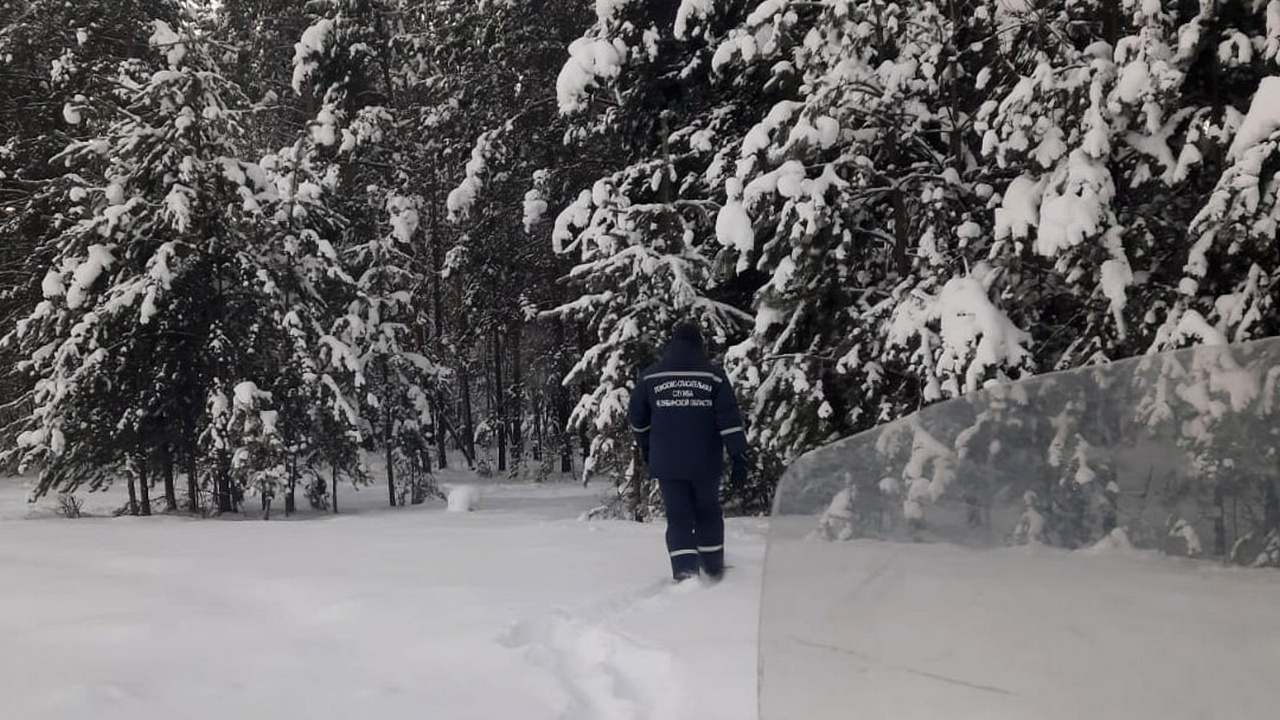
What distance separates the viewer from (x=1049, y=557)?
2.16 metres

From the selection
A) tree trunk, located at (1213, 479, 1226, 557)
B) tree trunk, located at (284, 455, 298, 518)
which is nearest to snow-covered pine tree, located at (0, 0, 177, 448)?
tree trunk, located at (284, 455, 298, 518)

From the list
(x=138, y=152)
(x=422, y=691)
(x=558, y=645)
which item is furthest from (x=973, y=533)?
(x=138, y=152)

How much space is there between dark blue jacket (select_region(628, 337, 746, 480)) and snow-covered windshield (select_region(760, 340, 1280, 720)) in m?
3.82

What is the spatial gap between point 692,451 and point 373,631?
7.38 ft

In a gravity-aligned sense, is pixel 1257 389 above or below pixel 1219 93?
below

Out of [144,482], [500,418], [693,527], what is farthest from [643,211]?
[500,418]

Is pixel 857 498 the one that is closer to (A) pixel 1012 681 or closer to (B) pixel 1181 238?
(A) pixel 1012 681

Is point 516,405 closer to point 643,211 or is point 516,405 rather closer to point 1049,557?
point 643,211

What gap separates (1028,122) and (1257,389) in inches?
230

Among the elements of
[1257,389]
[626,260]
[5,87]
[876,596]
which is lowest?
[876,596]

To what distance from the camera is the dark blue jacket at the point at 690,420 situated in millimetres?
6387

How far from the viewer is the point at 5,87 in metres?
17.8

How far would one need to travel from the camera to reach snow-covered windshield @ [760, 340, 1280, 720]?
1.92m

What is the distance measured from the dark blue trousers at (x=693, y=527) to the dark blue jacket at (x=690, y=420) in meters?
0.10
